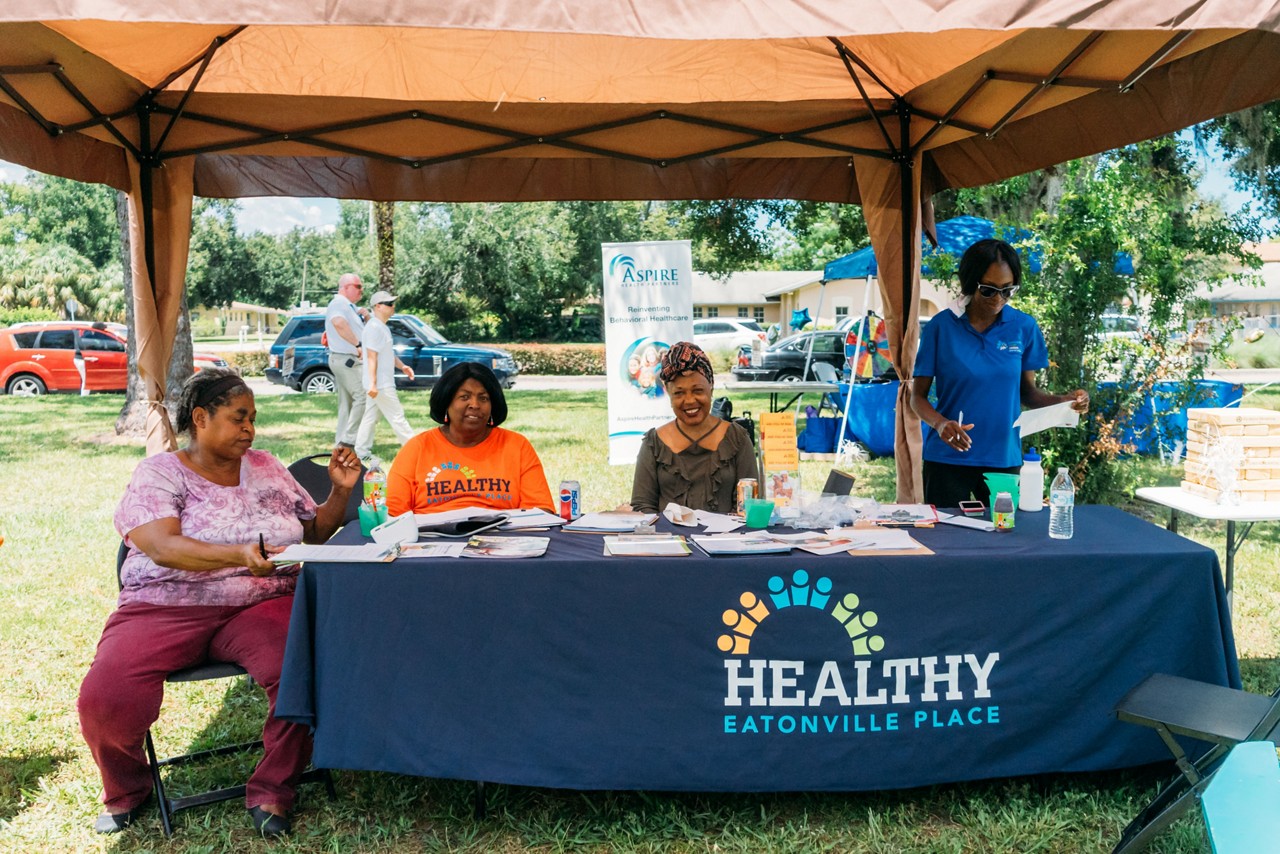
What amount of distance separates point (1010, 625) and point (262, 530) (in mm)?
2245

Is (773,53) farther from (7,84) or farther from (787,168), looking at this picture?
(7,84)

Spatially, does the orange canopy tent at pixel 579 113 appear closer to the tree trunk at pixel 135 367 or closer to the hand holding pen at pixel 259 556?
the hand holding pen at pixel 259 556

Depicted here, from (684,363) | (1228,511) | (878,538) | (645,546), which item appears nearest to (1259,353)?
(1228,511)

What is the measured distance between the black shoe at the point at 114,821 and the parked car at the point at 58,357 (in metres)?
14.7

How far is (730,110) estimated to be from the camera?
14.0ft

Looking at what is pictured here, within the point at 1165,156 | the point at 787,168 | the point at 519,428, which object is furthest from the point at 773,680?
the point at 1165,156

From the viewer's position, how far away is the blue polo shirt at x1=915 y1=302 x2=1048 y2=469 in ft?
11.8

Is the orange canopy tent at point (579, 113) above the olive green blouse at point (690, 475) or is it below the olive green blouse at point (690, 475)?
above

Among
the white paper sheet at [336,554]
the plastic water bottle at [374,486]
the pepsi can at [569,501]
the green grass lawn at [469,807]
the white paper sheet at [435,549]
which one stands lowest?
the green grass lawn at [469,807]

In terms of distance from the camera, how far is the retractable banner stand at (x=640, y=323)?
7934mm

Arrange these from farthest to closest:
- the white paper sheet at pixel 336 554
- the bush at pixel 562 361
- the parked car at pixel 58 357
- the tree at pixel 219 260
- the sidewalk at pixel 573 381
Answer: the tree at pixel 219 260, the bush at pixel 562 361, the sidewalk at pixel 573 381, the parked car at pixel 58 357, the white paper sheet at pixel 336 554

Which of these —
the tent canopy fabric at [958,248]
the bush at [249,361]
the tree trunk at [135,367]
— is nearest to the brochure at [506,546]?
the tent canopy fabric at [958,248]

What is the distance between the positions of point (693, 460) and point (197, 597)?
1.72 meters

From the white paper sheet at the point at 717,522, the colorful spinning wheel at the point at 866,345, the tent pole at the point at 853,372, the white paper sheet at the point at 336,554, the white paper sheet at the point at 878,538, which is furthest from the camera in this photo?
the colorful spinning wheel at the point at 866,345
